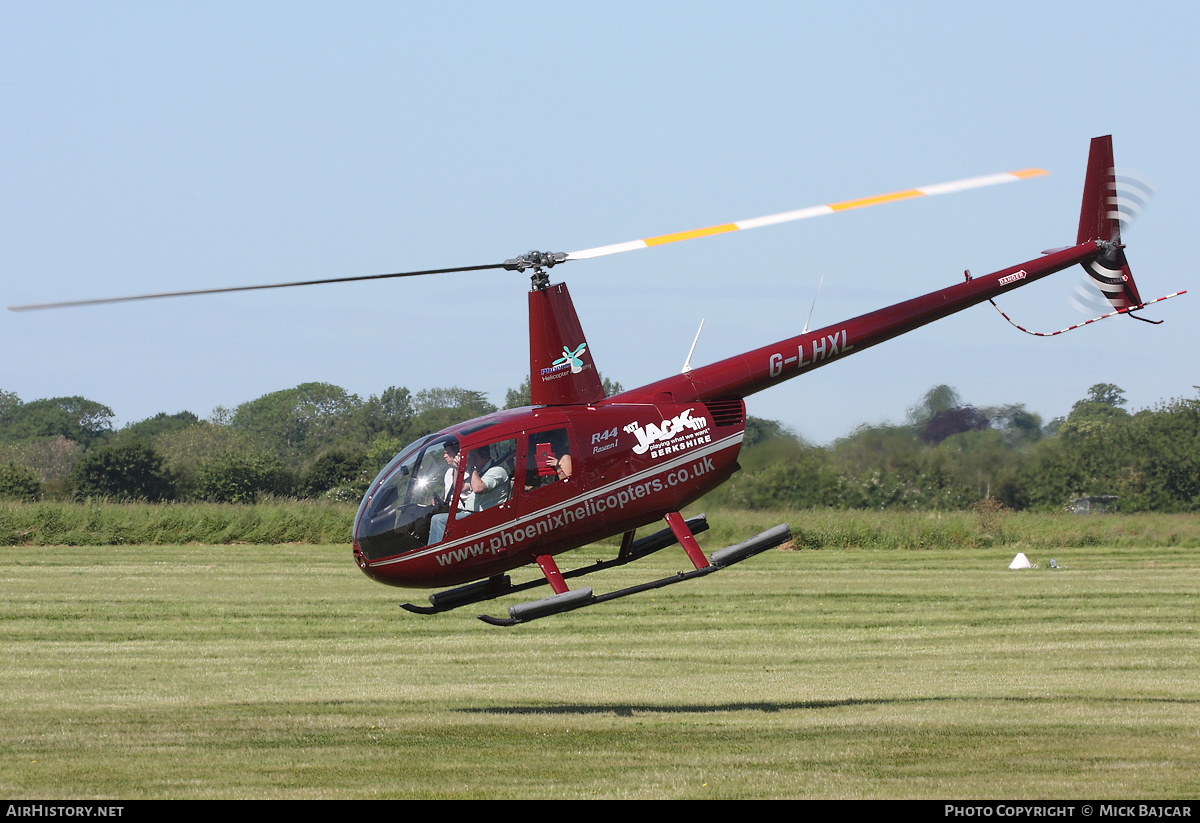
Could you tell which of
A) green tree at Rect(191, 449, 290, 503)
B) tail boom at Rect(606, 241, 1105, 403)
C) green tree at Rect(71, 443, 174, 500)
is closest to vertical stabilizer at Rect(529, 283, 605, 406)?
Result: tail boom at Rect(606, 241, 1105, 403)

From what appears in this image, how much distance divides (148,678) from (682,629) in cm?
834

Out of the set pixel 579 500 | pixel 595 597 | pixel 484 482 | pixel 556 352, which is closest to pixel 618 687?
pixel 595 597

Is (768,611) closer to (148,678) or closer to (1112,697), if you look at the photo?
(1112,697)

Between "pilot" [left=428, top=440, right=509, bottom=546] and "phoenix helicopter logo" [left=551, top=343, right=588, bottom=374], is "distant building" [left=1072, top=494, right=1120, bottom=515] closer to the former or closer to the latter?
"phoenix helicopter logo" [left=551, top=343, right=588, bottom=374]

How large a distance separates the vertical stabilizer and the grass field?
328 centimetres

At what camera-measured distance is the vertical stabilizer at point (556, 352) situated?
12133 mm

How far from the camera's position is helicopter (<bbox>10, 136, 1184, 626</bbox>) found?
11.5 meters

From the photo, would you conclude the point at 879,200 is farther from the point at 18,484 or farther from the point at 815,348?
the point at 18,484

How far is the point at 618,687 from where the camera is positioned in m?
14.9

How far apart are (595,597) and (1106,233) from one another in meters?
8.20

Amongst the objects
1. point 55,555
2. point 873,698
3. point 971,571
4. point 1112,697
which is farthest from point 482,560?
point 55,555

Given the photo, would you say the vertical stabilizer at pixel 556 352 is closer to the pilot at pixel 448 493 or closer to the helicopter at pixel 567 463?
the helicopter at pixel 567 463

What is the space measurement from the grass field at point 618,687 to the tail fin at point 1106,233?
4.75m

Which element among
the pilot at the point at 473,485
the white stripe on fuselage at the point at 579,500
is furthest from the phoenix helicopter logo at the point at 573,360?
the pilot at the point at 473,485
